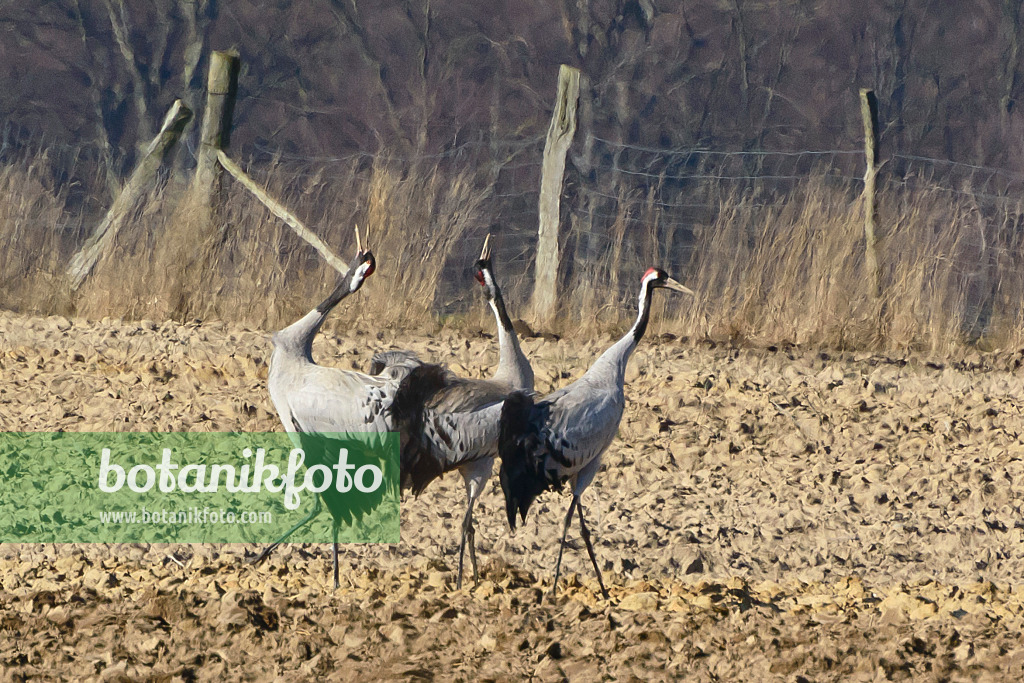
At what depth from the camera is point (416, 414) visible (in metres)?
4.67

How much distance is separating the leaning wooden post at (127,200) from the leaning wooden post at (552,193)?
241 cm

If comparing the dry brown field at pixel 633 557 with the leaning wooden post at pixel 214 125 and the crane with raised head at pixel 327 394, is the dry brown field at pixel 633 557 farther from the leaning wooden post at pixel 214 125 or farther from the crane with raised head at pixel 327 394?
the leaning wooden post at pixel 214 125

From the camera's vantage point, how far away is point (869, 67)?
24.1m

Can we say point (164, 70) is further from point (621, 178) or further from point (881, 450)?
point (881, 450)

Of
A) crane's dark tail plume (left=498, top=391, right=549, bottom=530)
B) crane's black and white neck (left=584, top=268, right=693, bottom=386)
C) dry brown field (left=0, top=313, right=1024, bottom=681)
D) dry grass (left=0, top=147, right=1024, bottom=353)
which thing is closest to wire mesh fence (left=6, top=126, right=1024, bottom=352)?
dry grass (left=0, top=147, right=1024, bottom=353)

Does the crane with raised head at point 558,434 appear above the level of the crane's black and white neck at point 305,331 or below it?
below

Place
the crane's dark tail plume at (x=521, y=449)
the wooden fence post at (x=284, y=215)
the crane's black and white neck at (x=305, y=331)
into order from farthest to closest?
the wooden fence post at (x=284, y=215) → the crane's black and white neck at (x=305, y=331) → the crane's dark tail plume at (x=521, y=449)

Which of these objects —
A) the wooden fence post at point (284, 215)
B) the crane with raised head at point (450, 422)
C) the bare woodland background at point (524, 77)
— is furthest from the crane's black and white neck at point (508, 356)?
the bare woodland background at point (524, 77)

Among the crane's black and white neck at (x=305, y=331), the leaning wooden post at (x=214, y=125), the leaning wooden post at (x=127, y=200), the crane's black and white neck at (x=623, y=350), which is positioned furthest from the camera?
the leaning wooden post at (x=127, y=200)

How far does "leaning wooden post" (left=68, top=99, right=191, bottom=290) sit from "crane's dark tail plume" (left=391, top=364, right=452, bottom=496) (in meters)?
5.23

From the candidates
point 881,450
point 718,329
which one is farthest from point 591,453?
point 718,329

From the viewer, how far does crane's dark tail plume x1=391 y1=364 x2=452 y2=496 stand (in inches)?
181
